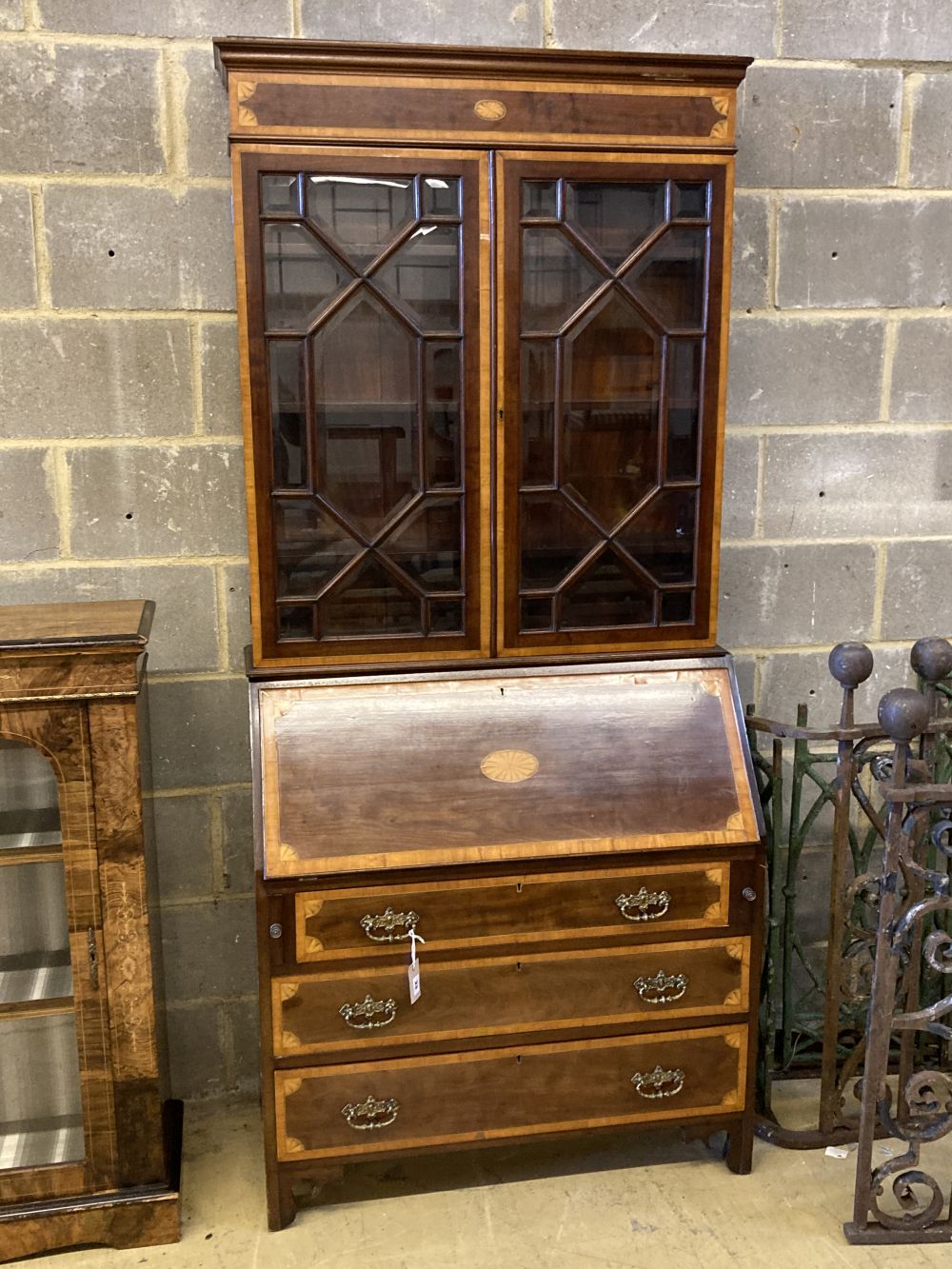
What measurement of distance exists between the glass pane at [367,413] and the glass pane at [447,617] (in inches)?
7.2

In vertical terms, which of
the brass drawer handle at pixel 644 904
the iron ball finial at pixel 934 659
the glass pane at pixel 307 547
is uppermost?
the glass pane at pixel 307 547

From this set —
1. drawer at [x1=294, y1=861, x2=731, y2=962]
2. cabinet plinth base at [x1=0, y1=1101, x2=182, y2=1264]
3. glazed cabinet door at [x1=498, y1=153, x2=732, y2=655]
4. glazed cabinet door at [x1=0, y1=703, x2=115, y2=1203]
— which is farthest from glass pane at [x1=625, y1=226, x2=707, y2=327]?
cabinet plinth base at [x1=0, y1=1101, x2=182, y2=1264]

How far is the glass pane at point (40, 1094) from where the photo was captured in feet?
6.17

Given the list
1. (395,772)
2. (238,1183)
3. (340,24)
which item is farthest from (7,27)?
(238,1183)

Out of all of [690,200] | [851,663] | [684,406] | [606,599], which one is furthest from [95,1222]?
[690,200]

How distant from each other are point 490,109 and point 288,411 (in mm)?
609

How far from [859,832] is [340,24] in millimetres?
2073

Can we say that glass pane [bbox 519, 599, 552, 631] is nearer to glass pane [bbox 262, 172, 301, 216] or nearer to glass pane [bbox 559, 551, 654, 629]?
glass pane [bbox 559, 551, 654, 629]

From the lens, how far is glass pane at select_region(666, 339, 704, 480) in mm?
1989

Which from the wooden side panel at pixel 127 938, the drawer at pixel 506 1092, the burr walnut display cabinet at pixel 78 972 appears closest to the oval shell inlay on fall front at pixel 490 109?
the burr walnut display cabinet at pixel 78 972

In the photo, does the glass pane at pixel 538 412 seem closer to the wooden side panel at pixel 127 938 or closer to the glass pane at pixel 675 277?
the glass pane at pixel 675 277

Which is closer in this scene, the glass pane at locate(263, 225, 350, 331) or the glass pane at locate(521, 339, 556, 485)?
the glass pane at locate(263, 225, 350, 331)

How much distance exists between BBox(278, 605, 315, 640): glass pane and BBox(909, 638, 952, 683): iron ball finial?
112 centimetres

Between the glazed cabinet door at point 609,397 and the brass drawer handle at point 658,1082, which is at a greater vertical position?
the glazed cabinet door at point 609,397
